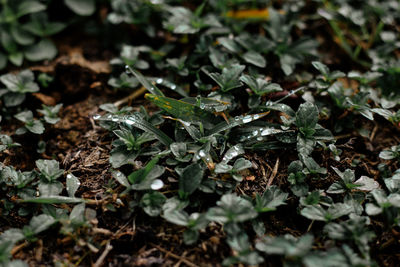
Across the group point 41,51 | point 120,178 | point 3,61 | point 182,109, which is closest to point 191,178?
point 120,178

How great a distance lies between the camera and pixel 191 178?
165 cm

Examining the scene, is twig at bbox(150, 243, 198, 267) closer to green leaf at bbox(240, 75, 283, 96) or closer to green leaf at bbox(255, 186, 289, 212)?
green leaf at bbox(255, 186, 289, 212)

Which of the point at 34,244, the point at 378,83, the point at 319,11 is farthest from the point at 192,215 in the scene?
the point at 319,11

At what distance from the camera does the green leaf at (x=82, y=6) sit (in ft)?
8.95

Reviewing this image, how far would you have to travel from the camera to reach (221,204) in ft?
5.10

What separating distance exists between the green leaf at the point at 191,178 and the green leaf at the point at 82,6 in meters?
1.73

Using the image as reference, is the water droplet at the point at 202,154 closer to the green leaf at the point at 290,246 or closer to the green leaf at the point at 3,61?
the green leaf at the point at 290,246

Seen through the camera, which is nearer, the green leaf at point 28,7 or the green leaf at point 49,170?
the green leaf at point 49,170

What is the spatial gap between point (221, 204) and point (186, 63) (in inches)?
42.4

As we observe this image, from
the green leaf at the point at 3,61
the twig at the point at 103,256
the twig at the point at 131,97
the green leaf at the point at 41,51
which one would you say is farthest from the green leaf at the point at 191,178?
the green leaf at the point at 3,61

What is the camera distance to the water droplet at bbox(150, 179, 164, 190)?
64.2 inches

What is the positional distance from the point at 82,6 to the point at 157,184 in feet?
5.88

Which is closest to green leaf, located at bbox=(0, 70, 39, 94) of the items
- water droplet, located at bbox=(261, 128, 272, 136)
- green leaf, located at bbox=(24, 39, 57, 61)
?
green leaf, located at bbox=(24, 39, 57, 61)

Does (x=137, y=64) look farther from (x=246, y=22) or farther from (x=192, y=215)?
(x=192, y=215)
